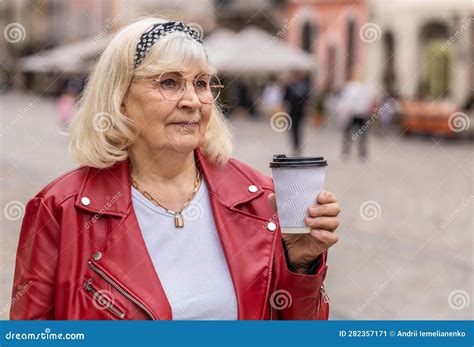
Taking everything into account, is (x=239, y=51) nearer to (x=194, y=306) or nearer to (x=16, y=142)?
(x=16, y=142)

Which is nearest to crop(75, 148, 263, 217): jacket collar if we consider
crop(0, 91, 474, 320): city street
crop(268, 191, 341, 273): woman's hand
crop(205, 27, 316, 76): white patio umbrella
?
crop(268, 191, 341, 273): woman's hand

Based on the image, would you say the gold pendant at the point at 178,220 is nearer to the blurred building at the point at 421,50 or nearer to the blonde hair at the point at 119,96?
the blonde hair at the point at 119,96

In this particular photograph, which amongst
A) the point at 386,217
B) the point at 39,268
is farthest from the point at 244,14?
the point at 39,268

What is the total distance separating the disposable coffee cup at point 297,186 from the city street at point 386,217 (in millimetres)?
775

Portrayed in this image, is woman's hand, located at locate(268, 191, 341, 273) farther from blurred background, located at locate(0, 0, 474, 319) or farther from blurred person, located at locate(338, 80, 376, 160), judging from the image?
blurred person, located at locate(338, 80, 376, 160)

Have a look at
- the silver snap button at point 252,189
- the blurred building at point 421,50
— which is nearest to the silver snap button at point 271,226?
the silver snap button at point 252,189

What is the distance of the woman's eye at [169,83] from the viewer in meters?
2.77

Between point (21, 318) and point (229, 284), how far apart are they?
1.66ft

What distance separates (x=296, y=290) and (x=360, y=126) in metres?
17.7

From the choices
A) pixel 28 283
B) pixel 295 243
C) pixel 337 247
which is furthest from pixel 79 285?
pixel 337 247

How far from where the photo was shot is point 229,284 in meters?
2.73

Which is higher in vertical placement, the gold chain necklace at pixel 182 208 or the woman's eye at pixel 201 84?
the woman's eye at pixel 201 84

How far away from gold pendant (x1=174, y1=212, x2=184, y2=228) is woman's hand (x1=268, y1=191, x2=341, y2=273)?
288mm

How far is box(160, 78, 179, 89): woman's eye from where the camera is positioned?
109 inches
